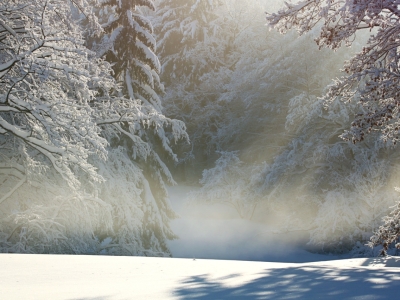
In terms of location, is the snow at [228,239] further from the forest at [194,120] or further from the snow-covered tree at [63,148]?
the snow-covered tree at [63,148]

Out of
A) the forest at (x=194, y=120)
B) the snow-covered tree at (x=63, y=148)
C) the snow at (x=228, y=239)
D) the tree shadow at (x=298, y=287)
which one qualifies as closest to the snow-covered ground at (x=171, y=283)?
the tree shadow at (x=298, y=287)

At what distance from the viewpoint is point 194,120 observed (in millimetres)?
28266

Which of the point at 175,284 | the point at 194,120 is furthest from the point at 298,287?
the point at 194,120

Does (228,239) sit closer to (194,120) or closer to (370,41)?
(194,120)

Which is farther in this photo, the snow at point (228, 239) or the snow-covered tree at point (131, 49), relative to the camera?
the snow at point (228, 239)

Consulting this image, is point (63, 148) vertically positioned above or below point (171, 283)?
above

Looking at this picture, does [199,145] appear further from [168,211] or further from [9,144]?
[9,144]

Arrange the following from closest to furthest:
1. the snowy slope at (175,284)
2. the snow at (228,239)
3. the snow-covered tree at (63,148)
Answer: the snowy slope at (175,284)
the snow-covered tree at (63,148)
the snow at (228,239)

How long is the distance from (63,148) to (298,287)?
5.19m

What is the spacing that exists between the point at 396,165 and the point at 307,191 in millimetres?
3931

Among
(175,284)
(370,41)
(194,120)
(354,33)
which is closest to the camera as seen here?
(175,284)

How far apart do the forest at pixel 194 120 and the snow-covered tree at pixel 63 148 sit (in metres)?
0.05

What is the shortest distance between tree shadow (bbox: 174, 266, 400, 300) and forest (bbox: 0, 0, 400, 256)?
10.4 ft

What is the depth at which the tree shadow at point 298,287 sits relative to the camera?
2.82 meters
